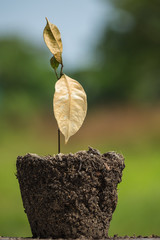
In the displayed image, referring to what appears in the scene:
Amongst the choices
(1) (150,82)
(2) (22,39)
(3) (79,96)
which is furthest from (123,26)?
(3) (79,96)

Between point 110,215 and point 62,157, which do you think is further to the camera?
point 110,215

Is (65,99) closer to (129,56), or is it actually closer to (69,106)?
(69,106)

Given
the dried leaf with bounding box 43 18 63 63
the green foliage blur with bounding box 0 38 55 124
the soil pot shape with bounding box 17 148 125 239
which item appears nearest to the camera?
the soil pot shape with bounding box 17 148 125 239

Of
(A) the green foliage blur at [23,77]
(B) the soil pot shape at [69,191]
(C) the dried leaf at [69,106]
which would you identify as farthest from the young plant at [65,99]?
(A) the green foliage blur at [23,77]

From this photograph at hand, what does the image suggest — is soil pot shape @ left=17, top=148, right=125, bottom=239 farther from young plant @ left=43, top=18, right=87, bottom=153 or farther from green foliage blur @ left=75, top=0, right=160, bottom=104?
green foliage blur @ left=75, top=0, right=160, bottom=104

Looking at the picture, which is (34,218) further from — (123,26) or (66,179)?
(123,26)

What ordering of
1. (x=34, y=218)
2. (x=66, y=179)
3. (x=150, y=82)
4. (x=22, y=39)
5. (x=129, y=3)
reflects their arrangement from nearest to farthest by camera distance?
(x=66, y=179)
(x=34, y=218)
(x=150, y=82)
(x=129, y=3)
(x=22, y=39)

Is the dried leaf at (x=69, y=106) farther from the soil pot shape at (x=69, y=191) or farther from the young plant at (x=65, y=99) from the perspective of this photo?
the soil pot shape at (x=69, y=191)

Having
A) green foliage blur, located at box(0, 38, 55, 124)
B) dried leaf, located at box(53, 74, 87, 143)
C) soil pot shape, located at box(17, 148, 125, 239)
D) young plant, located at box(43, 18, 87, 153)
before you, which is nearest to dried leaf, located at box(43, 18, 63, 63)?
young plant, located at box(43, 18, 87, 153)
